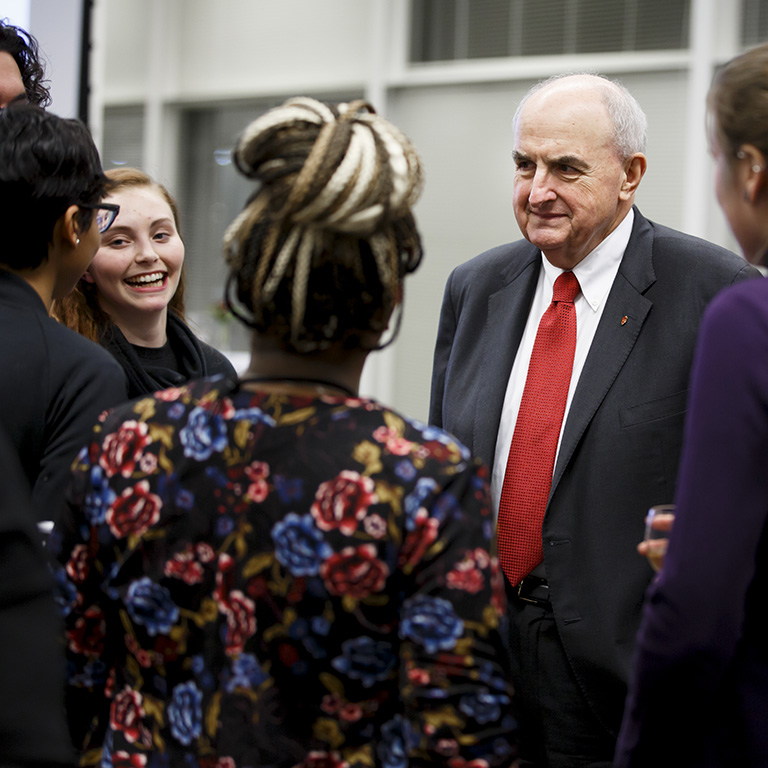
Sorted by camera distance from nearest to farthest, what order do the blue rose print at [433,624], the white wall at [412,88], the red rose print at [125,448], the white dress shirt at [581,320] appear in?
the blue rose print at [433,624], the red rose print at [125,448], the white dress shirt at [581,320], the white wall at [412,88]

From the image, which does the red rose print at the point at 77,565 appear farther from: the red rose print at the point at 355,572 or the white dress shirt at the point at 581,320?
the white dress shirt at the point at 581,320

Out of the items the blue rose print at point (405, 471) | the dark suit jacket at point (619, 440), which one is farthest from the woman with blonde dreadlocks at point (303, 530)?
the dark suit jacket at point (619, 440)

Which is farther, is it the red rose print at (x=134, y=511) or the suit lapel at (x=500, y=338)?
the suit lapel at (x=500, y=338)

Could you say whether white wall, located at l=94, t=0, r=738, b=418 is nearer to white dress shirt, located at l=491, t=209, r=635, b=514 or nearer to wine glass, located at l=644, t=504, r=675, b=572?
white dress shirt, located at l=491, t=209, r=635, b=514

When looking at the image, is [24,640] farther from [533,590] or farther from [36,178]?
[533,590]

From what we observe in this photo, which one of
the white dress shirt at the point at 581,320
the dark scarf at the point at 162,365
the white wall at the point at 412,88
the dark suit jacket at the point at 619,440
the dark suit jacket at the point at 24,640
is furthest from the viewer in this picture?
the white wall at the point at 412,88

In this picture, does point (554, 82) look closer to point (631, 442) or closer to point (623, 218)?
point (623, 218)

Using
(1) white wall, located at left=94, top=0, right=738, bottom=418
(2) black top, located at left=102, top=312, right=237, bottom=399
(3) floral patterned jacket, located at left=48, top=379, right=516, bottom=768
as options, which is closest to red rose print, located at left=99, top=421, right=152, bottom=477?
(3) floral patterned jacket, located at left=48, top=379, right=516, bottom=768

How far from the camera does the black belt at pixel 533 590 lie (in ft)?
6.67

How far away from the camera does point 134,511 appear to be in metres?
1.19

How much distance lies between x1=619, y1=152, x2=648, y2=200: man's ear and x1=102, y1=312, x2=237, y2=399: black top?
3.06 ft

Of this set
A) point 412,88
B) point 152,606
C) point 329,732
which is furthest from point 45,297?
point 412,88

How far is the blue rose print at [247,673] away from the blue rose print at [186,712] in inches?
2.6

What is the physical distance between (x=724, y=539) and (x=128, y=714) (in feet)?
2.36
